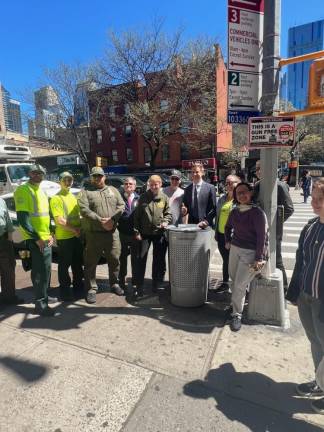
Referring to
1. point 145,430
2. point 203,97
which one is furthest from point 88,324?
point 203,97

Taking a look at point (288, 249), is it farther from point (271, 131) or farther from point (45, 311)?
point (45, 311)

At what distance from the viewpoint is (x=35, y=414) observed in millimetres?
2398

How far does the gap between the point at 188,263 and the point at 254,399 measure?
72.3 inches

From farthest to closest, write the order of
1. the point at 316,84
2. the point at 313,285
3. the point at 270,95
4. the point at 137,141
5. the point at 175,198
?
→ the point at 137,141 → the point at 175,198 → the point at 270,95 → the point at 316,84 → the point at 313,285

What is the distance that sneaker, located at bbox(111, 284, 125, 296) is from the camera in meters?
4.69

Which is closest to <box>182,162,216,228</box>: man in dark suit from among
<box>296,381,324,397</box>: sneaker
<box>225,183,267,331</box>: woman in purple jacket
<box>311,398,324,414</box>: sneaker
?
<box>225,183,267,331</box>: woman in purple jacket

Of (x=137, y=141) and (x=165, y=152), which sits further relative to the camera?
(x=137, y=141)

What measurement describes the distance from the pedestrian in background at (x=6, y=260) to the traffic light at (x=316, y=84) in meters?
3.90

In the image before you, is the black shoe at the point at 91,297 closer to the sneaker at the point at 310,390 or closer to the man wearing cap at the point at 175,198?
the man wearing cap at the point at 175,198

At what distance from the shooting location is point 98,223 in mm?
4363

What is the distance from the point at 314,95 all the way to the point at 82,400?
358 cm

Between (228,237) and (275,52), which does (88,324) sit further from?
(275,52)

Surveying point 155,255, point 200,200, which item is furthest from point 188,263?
point 200,200

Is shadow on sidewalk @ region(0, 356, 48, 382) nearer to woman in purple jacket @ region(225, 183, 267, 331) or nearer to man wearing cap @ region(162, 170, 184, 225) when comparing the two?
woman in purple jacket @ region(225, 183, 267, 331)
